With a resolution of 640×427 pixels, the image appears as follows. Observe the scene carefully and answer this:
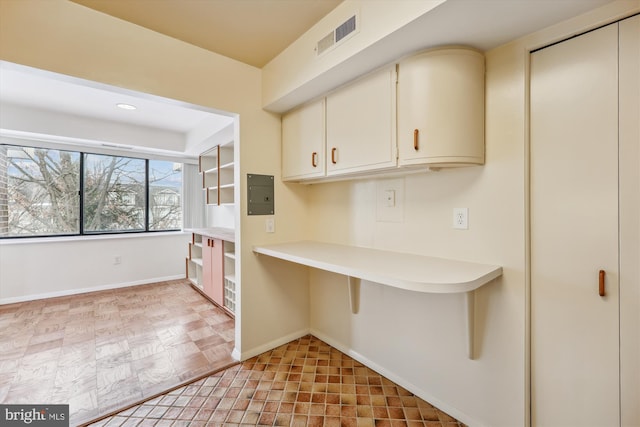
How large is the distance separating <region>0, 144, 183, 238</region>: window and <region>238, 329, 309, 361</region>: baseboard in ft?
11.3

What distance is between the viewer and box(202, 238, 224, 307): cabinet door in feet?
10.8

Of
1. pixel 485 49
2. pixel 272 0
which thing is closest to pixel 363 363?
pixel 485 49

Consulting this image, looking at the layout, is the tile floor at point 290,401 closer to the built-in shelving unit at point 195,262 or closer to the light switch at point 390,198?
the light switch at point 390,198

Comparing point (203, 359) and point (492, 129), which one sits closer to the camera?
point (492, 129)

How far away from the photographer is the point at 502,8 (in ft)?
3.76

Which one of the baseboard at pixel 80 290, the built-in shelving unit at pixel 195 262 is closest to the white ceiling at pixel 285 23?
the built-in shelving unit at pixel 195 262

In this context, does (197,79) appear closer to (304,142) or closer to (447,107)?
(304,142)

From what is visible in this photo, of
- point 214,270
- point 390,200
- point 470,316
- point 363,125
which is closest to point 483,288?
point 470,316

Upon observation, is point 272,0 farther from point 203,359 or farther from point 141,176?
point 141,176

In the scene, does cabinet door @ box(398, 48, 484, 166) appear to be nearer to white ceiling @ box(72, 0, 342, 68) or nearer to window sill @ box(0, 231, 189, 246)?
white ceiling @ box(72, 0, 342, 68)

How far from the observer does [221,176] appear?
12.2ft

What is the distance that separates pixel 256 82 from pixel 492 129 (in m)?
1.81

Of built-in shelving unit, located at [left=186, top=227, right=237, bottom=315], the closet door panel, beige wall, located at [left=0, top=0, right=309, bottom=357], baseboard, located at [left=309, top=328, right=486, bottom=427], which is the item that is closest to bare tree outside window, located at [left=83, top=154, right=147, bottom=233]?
built-in shelving unit, located at [left=186, top=227, right=237, bottom=315]

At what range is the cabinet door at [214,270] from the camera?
329 centimetres
